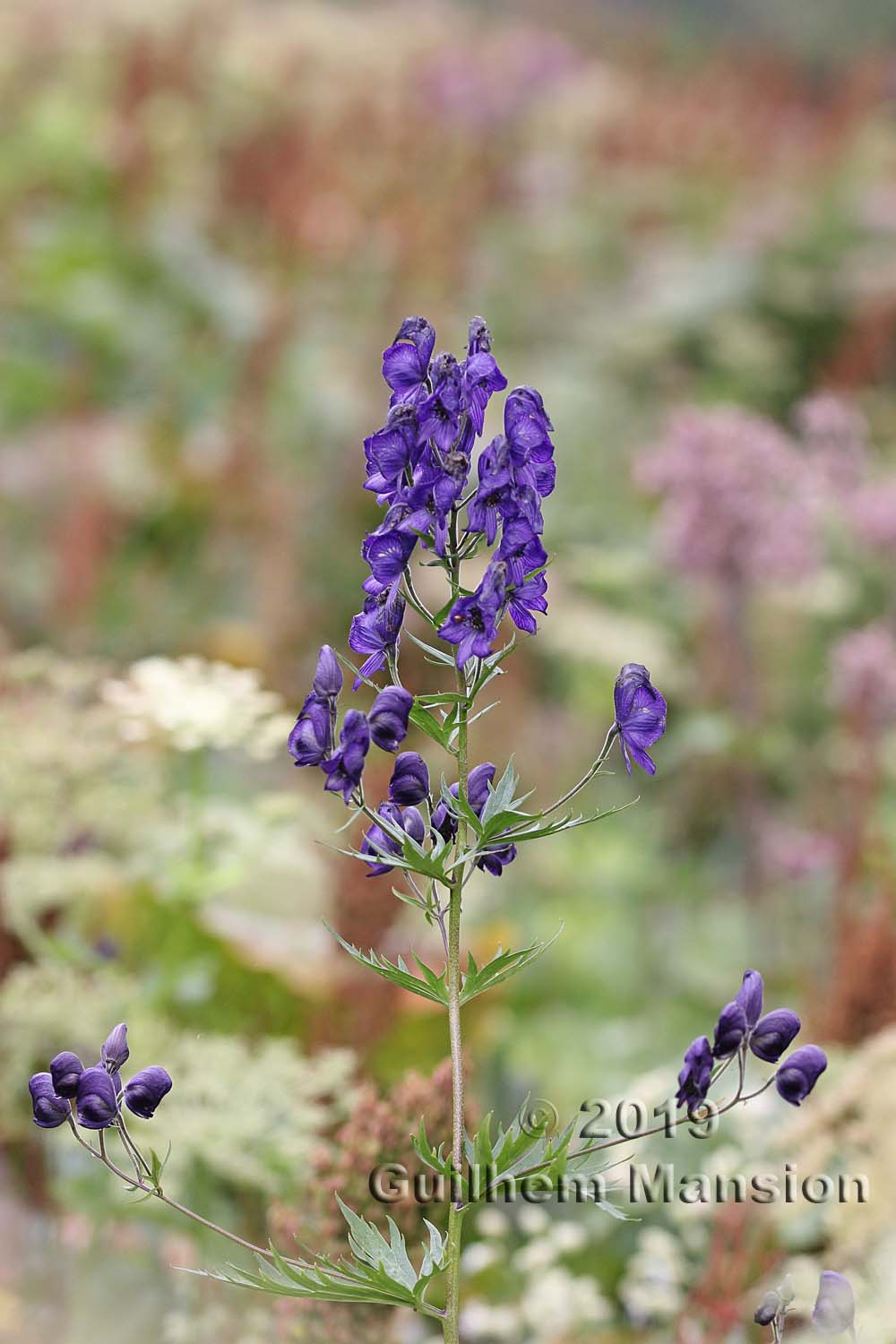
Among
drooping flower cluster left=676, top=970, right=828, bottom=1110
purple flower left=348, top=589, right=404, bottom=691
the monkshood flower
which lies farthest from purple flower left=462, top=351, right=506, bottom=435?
the monkshood flower

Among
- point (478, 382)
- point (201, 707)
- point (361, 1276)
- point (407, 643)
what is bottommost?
point (361, 1276)

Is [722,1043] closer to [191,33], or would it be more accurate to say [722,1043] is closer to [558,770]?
[558,770]

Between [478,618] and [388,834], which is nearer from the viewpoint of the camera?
[478,618]

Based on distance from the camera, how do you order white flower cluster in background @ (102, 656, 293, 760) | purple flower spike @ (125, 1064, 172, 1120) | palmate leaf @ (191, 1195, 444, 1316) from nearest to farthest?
palmate leaf @ (191, 1195, 444, 1316) → purple flower spike @ (125, 1064, 172, 1120) → white flower cluster in background @ (102, 656, 293, 760)

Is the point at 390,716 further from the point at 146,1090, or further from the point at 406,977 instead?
the point at 146,1090

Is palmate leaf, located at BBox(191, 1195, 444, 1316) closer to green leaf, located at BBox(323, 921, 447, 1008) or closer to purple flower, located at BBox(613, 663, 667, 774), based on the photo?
green leaf, located at BBox(323, 921, 447, 1008)

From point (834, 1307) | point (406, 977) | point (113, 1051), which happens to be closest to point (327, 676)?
point (406, 977)
